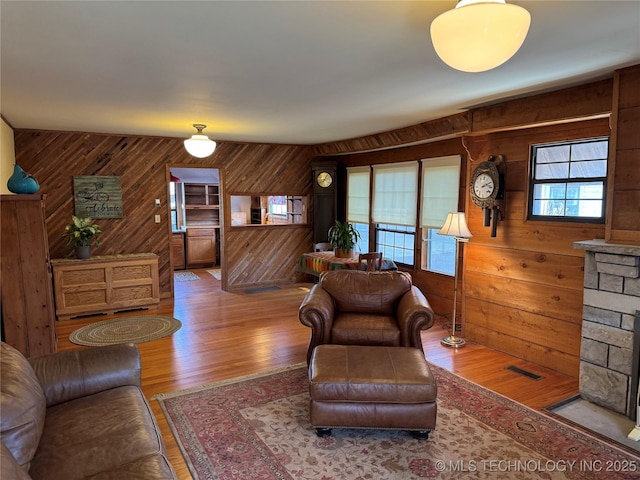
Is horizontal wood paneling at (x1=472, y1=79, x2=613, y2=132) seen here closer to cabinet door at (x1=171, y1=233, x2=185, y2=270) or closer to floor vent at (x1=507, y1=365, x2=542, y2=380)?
floor vent at (x1=507, y1=365, x2=542, y2=380)

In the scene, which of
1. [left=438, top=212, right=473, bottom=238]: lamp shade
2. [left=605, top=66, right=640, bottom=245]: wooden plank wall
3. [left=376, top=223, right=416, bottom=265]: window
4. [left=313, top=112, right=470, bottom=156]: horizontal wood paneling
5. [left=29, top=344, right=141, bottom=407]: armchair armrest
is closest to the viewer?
[left=29, top=344, right=141, bottom=407]: armchair armrest

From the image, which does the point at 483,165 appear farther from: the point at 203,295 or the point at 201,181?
the point at 201,181

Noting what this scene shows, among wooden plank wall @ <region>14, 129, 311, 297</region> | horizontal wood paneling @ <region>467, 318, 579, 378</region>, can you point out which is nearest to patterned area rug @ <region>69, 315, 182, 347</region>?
wooden plank wall @ <region>14, 129, 311, 297</region>

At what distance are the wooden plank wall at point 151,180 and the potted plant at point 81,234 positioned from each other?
320 millimetres

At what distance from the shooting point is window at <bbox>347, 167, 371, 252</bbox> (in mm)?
6906

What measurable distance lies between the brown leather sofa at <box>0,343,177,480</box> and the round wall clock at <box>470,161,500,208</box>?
3485 millimetres

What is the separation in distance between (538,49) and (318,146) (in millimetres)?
5041

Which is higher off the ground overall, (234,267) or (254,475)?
(234,267)

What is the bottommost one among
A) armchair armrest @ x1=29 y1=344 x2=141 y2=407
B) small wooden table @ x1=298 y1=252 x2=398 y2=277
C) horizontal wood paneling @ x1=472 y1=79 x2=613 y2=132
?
armchair armrest @ x1=29 y1=344 x2=141 y2=407

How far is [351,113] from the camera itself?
4441 millimetres

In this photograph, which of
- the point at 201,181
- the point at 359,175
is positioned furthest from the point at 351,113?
the point at 201,181

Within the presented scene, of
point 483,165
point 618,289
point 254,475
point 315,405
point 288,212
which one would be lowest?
point 254,475

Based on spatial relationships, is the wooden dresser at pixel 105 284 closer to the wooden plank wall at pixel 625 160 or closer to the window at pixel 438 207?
the window at pixel 438 207

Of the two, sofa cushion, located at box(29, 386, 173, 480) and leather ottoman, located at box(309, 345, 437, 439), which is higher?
sofa cushion, located at box(29, 386, 173, 480)
